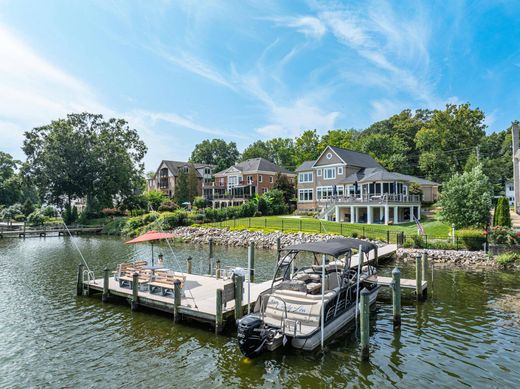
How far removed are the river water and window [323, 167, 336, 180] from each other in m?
32.0

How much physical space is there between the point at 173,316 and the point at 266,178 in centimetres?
5156

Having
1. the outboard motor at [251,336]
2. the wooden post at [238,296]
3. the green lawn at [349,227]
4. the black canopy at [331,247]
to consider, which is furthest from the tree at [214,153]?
the outboard motor at [251,336]

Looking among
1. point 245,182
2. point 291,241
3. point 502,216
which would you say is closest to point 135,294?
point 291,241

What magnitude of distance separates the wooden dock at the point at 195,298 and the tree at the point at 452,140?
168 ft

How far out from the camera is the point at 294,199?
5678 centimetres

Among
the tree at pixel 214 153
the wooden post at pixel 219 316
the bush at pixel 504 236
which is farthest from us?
the tree at pixel 214 153

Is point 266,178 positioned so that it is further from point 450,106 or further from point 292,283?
point 292,283

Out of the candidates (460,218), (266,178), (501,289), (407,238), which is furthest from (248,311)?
(266,178)

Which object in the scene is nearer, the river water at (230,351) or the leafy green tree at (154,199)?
the river water at (230,351)

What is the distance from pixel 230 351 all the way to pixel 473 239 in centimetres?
2158

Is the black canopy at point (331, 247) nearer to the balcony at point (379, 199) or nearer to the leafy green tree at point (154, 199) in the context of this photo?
the balcony at point (379, 199)

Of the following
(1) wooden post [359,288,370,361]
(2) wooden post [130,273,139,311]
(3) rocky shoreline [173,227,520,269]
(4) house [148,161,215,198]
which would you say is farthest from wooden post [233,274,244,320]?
(4) house [148,161,215,198]

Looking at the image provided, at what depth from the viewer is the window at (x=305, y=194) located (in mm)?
51750

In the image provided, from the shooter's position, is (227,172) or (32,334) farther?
(227,172)
